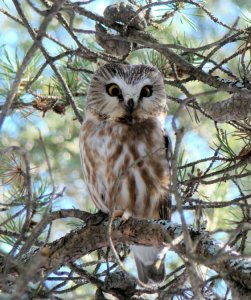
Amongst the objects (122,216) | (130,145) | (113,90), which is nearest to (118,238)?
(122,216)

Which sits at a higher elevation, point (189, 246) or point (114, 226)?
point (114, 226)

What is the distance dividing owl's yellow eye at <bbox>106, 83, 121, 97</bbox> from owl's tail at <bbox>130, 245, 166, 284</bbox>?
0.91 meters

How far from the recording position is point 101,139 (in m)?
3.63

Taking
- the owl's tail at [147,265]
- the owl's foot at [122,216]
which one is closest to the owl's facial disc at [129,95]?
the owl's foot at [122,216]

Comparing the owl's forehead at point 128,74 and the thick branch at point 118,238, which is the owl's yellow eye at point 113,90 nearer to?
the owl's forehead at point 128,74

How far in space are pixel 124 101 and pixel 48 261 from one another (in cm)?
119

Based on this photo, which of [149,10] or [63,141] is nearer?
[149,10]

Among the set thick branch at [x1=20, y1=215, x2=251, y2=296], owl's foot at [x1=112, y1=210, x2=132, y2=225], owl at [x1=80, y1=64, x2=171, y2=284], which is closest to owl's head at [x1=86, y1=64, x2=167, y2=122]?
owl at [x1=80, y1=64, x2=171, y2=284]

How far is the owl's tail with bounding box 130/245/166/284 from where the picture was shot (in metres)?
3.79

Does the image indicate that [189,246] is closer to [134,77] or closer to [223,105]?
[223,105]

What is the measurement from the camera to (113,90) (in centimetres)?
393

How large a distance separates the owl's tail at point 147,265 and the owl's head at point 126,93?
31.1 inches

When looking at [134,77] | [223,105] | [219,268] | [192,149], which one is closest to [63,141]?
[192,149]

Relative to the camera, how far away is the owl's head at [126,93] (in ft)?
12.3
